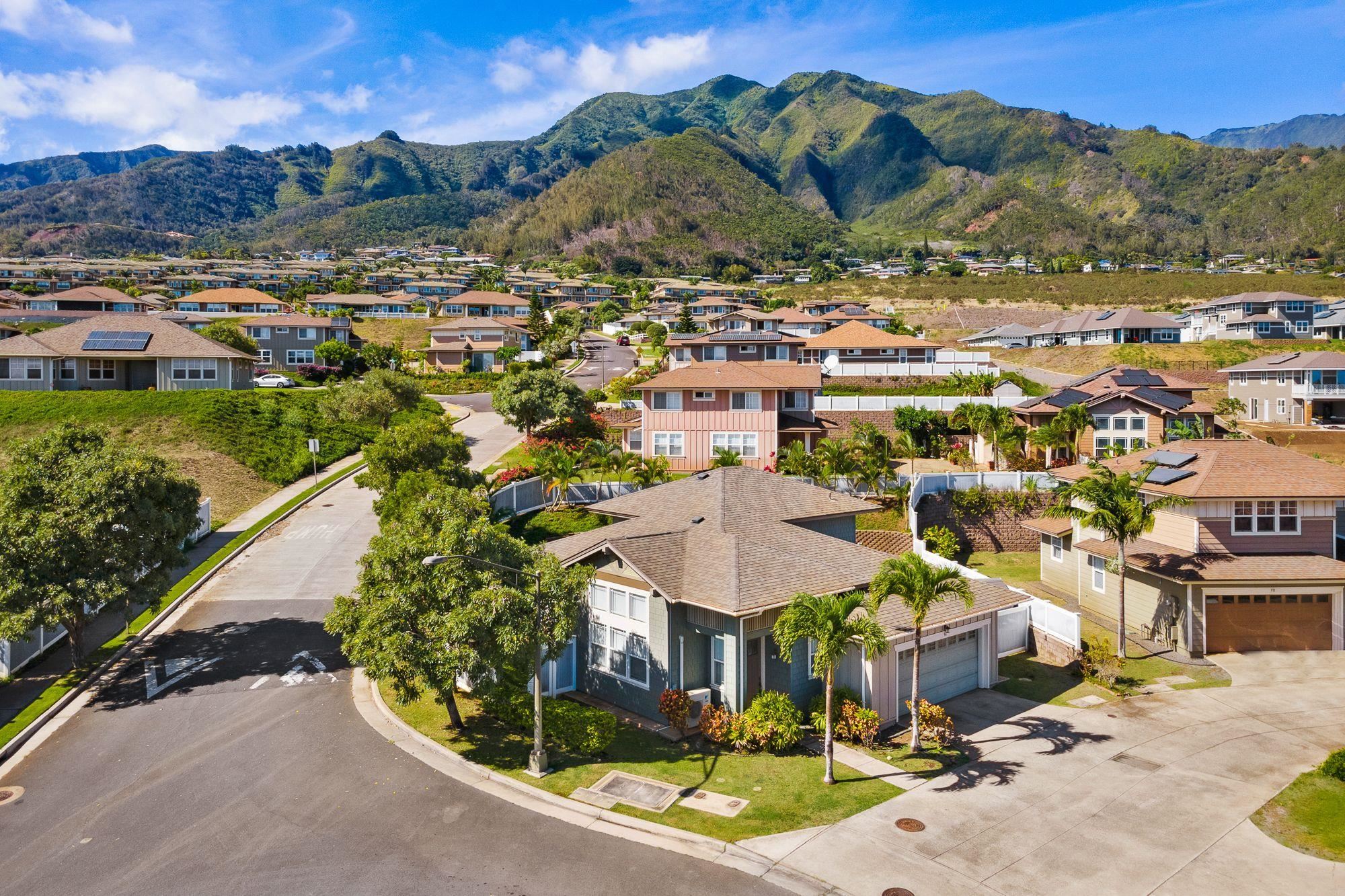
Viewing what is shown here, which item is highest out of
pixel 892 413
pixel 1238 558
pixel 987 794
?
pixel 892 413

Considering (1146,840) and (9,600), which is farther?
(9,600)

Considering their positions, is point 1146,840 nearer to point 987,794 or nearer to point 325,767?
point 987,794

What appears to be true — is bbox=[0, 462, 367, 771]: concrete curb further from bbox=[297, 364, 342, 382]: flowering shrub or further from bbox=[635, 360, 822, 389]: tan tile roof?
bbox=[297, 364, 342, 382]: flowering shrub

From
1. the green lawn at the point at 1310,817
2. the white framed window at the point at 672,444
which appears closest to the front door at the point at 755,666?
the green lawn at the point at 1310,817

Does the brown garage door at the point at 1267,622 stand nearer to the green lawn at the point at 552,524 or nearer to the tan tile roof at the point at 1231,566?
the tan tile roof at the point at 1231,566

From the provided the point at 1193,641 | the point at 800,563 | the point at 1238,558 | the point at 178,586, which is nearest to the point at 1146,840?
the point at 800,563

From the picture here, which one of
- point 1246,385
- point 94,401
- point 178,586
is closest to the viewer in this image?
point 178,586

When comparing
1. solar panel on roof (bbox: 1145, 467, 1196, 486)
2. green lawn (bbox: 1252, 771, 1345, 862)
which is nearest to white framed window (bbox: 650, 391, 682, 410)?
solar panel on roof (bbox: 1145, 467, 1196, 486)
